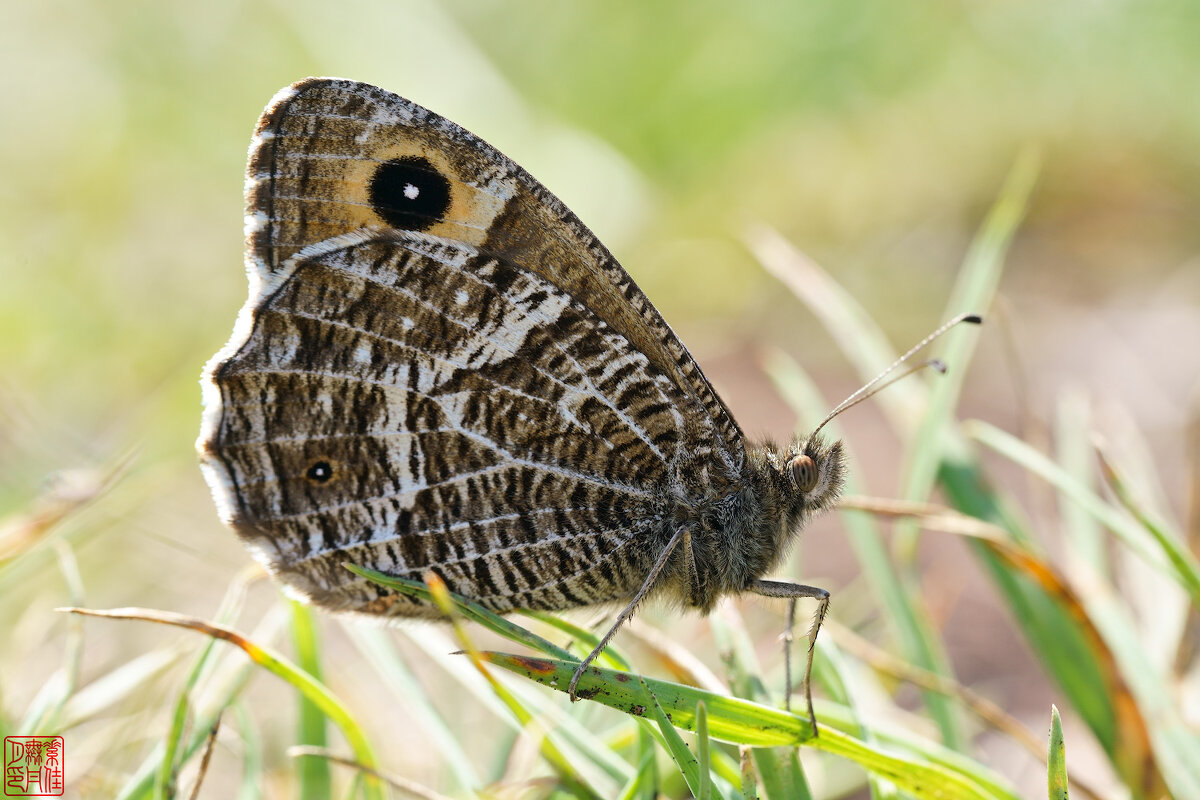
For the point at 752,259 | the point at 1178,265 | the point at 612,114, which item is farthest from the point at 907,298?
the point at 612,114

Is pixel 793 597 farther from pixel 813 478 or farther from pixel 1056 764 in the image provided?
pixel 1056 764

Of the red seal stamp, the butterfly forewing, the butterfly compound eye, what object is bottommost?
the red seal stamp

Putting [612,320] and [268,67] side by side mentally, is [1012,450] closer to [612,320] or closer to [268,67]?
[612,320]

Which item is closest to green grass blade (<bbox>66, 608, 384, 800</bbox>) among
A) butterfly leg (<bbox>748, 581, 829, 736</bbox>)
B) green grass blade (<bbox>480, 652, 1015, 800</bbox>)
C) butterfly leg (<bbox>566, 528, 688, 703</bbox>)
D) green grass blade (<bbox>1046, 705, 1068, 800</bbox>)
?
green grass blade (<bbox>480, 652, 1015, 800</bbox>)

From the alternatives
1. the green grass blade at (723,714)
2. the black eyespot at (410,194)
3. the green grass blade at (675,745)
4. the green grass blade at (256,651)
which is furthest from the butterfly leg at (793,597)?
the black eyespot at (410,194)

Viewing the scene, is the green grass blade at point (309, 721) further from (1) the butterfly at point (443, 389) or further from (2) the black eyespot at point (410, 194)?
(2) the black eyespot at point (410, 194)

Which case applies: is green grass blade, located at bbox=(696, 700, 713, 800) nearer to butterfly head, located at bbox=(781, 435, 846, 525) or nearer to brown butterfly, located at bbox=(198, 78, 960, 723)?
brown butterfly, located at bbox=(198, 78, 960, 723)

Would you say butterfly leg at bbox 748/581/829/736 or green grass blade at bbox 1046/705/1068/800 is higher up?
butterfly leg at bbox 748/581/829/736
